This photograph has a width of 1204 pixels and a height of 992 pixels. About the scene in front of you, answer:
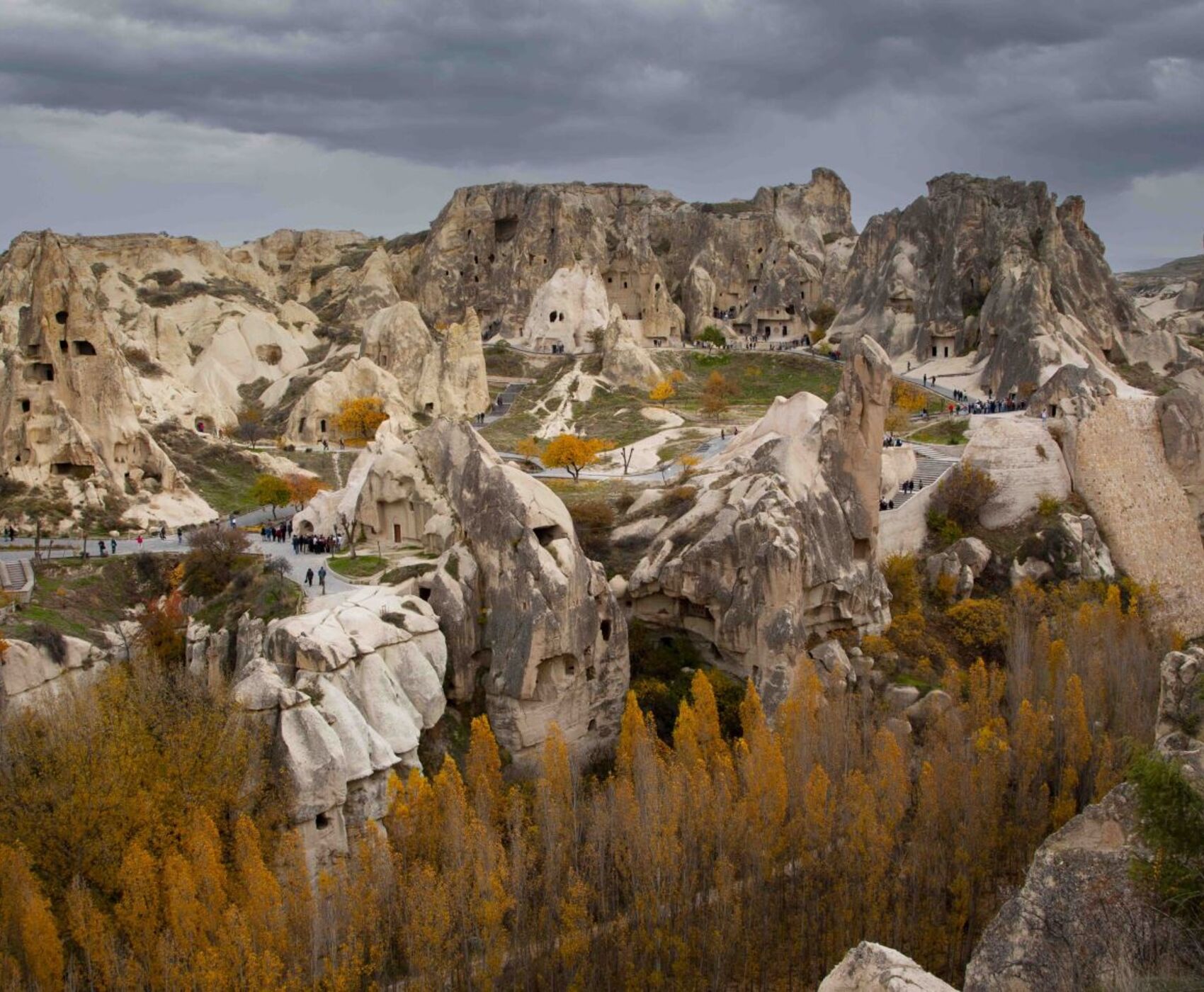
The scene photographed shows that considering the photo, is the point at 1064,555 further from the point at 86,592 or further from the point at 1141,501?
the point at 86,592

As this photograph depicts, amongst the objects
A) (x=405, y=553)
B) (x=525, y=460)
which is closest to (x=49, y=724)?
(x=405, y=553)

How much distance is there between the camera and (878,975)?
1192cm

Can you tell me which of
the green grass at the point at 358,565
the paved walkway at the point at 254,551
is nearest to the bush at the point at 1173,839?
the paved walkway at the point at 254,551

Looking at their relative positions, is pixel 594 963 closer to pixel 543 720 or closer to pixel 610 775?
pixel 610 775

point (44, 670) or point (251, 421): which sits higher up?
point (251, 421)

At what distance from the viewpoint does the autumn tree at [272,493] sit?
150 feet

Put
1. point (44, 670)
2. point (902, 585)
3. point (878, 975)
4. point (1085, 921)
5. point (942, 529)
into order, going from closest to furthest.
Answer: point (878, 975) → point (1085, 921) → point (44, 670) → point (902, 585) → point (942, 529)

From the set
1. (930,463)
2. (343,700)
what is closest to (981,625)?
(930,463)

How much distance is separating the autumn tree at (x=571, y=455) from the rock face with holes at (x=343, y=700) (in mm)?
22277

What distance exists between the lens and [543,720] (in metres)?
29.1

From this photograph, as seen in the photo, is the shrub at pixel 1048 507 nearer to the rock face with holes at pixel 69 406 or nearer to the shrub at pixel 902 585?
the shrub at pixel 902 585

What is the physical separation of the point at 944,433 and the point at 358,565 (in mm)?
32633

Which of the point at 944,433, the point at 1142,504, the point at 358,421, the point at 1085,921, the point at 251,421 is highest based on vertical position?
the point at 251,421

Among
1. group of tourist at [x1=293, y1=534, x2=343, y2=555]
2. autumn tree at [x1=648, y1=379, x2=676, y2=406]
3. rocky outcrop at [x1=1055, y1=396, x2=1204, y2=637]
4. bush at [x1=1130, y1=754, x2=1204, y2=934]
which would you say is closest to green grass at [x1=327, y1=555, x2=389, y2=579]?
group of tourist at [x1=293, y1=534, x2=343, y2=555]
